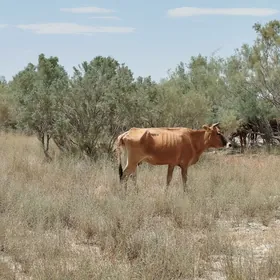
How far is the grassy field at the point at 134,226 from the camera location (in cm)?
589

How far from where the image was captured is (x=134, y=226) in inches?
309

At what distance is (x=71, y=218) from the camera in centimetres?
832

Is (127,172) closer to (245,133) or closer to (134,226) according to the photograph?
(134,226)

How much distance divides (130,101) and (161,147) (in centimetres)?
513

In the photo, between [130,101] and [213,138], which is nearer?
[213,138]

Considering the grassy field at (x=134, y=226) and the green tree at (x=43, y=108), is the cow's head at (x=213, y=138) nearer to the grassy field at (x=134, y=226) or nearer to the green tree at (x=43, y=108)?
the grassy field at (x=134, y=226)

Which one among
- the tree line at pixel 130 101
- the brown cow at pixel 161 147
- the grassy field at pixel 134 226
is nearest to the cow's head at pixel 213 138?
the brown cow at pixel 161 147

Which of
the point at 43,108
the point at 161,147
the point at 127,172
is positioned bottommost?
the point at 127,172

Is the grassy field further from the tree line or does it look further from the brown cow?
the tree line

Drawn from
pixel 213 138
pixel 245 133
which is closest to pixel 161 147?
pixel 213 138

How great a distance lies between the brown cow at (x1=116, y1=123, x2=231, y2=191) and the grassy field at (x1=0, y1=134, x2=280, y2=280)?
0.45 meters

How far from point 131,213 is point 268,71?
1442 cm

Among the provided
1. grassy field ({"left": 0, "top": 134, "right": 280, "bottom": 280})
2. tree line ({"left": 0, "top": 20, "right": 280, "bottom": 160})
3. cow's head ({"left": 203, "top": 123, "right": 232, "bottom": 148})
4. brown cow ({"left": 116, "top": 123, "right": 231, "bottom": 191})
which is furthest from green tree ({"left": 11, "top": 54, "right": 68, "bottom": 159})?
cow's head ({"left": 203, "top": 123, "right": 232, "bottom": 148})

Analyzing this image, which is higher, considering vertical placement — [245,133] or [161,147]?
[161,147]
